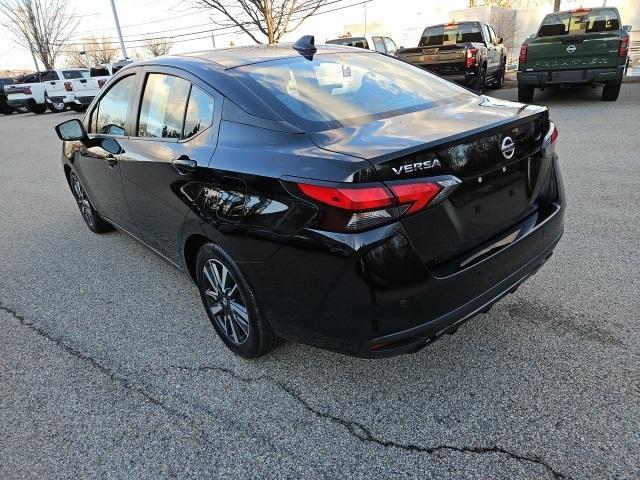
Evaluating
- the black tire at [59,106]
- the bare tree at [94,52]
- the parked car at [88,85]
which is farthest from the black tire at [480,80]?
the bare tree at [94,52]

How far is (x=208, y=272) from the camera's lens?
284cm

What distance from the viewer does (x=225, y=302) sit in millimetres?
2793

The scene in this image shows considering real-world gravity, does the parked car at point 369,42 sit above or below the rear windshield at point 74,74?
above

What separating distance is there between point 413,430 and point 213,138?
5.74 feet

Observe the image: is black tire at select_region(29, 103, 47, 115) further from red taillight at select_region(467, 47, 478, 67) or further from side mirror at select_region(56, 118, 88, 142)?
side mirror at select_region(56, 118, 88, 142)

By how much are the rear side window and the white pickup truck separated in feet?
71.5

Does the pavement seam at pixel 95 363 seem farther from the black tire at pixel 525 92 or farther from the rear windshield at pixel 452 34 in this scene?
the rear windshield at pixel 452 34

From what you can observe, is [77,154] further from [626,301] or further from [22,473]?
[626,301]

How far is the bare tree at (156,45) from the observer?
66381 millimetres

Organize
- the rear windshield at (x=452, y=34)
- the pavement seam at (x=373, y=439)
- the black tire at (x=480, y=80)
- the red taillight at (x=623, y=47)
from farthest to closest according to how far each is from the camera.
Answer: the rear windshield at (x=452, y=34) < the black tire at (x=480, y=80) < the red taillight at (x=623, y=47) < the pavement seam at (x=373, y=439)

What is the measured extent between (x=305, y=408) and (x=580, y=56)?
416 inches

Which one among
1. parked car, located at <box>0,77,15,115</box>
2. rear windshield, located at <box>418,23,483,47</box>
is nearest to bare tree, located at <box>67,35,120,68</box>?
parked car, located at <box>0,77,15,115</box>

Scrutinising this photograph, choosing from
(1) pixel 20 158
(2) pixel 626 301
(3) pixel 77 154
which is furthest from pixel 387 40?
(2) pixel 626 301

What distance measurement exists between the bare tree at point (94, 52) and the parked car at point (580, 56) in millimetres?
71461
